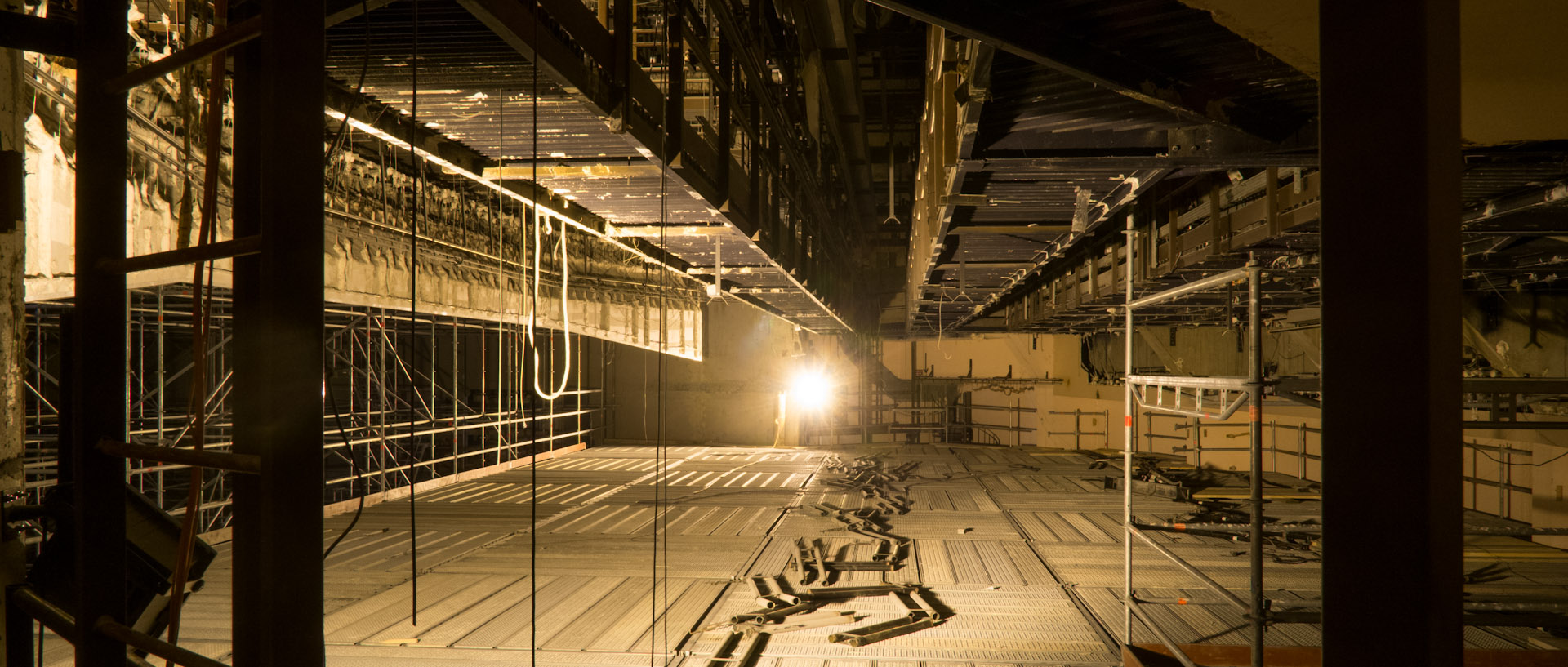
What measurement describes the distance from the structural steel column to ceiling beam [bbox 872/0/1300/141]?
1.11 meters

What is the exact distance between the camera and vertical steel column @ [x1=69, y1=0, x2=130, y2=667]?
6.24ft

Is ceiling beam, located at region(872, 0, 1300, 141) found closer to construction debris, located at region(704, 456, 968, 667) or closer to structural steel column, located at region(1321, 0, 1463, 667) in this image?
structural steel column, located at region(1321, 0, 1463, 667)

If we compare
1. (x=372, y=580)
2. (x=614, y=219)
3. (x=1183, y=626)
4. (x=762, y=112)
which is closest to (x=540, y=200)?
(x=614, y=219)

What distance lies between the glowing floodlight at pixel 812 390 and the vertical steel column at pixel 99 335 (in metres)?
18.7

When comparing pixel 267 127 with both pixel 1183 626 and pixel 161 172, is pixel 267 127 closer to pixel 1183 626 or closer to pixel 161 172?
pixel 161 172

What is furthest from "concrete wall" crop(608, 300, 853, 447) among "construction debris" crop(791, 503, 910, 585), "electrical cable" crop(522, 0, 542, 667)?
"electrical cable" crop(522, 0, 542, 667)

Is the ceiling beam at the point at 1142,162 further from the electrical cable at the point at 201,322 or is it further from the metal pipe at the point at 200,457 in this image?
the metal pipe at the point at 200,457

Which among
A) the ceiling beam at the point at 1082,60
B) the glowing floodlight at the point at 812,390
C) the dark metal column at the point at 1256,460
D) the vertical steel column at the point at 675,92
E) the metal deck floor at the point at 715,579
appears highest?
the vertical steel column at the point at 675,92

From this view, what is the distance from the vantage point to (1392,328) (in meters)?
1.29

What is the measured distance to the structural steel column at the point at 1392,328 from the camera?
1.26 meters

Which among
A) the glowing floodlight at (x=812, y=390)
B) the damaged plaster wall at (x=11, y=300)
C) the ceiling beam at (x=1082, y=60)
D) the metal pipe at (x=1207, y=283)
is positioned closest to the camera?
the damaged plaster wall at (x=11, y=300)

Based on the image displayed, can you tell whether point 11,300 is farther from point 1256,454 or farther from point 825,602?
point 825,602

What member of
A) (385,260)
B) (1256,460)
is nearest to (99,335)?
(1256,460)

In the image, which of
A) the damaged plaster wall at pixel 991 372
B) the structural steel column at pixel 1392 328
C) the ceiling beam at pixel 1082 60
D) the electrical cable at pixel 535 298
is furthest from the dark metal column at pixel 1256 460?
the damaged plaster wall at pixel 991 372
